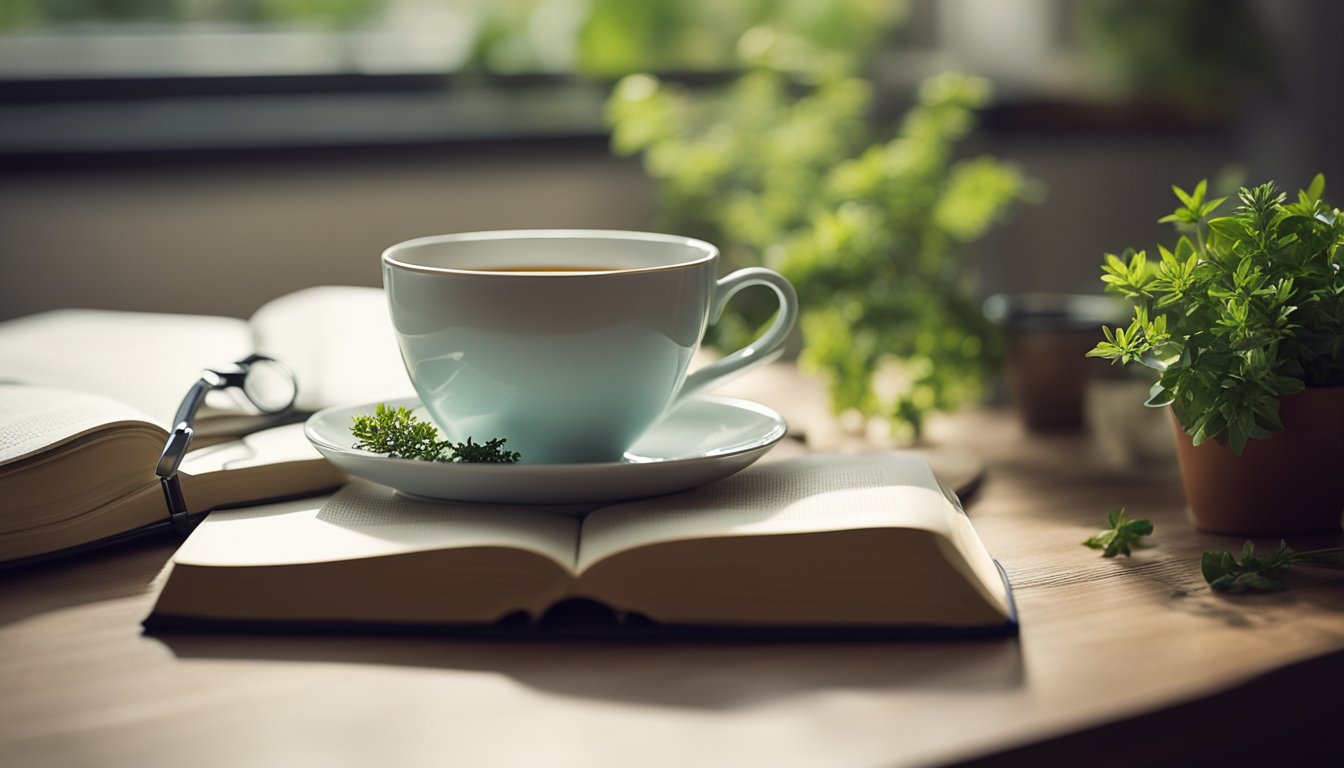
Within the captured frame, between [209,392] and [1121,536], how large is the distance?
1.90 ft

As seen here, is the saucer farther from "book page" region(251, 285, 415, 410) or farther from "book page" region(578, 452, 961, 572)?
"book page" region(251, 285, 415, 410)

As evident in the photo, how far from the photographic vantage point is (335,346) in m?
0.98

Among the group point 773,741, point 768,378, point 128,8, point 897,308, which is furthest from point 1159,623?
point 128,8

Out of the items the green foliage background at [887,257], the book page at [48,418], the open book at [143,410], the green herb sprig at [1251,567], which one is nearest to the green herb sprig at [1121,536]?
the green herb sprig at [1251,567]

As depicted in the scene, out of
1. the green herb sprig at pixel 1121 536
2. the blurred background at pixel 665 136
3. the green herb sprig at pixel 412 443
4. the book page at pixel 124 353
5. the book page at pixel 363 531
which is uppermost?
the blurred background at pixel 665 136

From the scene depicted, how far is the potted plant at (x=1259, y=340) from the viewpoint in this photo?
2.10 ft

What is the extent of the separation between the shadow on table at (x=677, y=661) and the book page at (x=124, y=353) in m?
0.25

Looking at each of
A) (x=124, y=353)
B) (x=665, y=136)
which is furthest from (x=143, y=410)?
(x=665, y=136)

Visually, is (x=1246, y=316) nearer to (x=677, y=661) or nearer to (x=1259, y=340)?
(x=1259, y=340)

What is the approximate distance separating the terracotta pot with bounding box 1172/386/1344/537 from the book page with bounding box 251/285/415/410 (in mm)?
523

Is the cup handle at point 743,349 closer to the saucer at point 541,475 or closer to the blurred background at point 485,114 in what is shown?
the saucer at point 541,475

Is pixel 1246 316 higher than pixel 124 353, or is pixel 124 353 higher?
pixel 124 353

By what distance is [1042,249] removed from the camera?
2.49 meters

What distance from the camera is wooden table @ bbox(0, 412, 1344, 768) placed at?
17.8 inches
